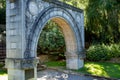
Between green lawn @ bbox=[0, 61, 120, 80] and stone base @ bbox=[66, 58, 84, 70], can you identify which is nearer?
green lawn @ bbox=[0, 61, 120, 80]

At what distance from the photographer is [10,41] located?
838cm

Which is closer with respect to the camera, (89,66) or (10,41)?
(10,41)

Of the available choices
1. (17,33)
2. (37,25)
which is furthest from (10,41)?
(37,25)

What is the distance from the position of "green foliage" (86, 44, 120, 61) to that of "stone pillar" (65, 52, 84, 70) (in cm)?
201

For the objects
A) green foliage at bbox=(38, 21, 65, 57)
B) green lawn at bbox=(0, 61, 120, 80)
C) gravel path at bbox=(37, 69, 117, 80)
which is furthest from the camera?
green foliage at bbox=(38, 21, 65, 57)

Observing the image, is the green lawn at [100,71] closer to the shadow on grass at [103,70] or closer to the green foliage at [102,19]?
the shadow on grass at [103,70]

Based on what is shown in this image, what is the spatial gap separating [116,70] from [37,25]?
595cm

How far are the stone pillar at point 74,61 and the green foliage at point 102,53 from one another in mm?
2015

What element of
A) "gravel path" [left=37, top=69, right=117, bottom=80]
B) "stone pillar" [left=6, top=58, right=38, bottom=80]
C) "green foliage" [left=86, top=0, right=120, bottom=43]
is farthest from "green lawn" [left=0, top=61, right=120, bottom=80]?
"green foliage" [left=86, top=0, right=120, bottom=43]

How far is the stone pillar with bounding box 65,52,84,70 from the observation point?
509 inches

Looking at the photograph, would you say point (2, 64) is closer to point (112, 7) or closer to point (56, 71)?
point (56, 71)

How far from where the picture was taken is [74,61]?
13031mm

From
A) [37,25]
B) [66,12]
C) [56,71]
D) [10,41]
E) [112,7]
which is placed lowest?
[56,71]

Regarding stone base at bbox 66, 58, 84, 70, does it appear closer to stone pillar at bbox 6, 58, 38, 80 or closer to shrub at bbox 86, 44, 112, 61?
shrub at bbox 86, 44, 112, 61
